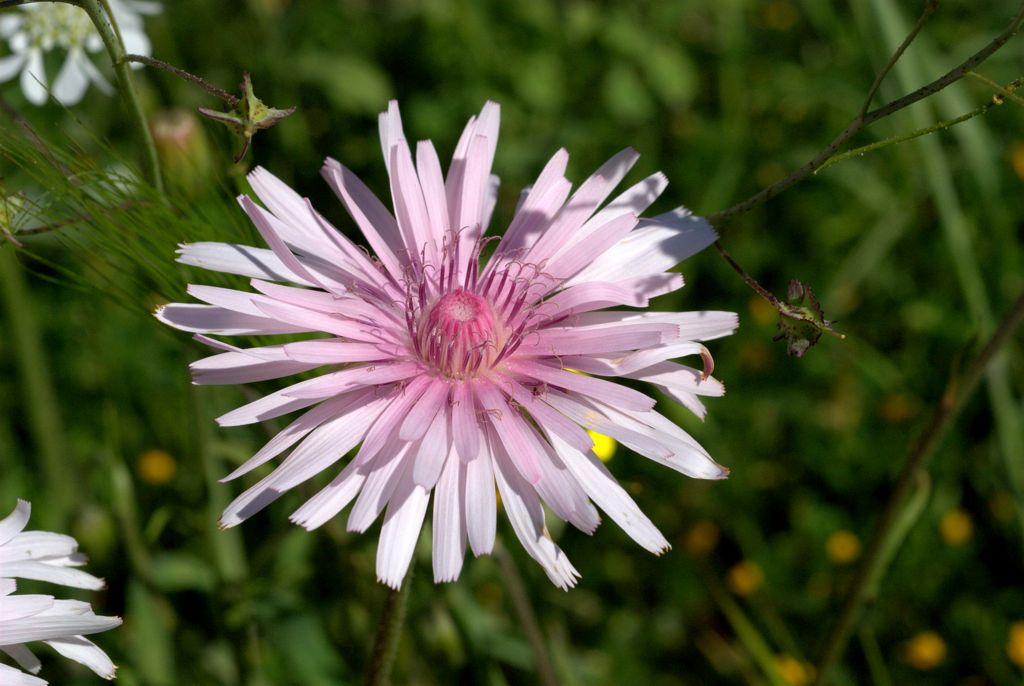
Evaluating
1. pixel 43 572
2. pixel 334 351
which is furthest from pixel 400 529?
pixel 43 572

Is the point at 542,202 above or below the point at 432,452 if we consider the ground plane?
above

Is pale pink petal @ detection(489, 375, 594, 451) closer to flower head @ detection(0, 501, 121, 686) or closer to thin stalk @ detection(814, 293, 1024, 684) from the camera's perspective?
flower head @ detection(0, 501, 121, 686)

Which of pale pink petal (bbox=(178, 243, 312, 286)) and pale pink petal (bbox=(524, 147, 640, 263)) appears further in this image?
pale pink petal (bbox=(524, 147, 640, 263))

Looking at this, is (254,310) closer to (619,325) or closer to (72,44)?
(619,325)

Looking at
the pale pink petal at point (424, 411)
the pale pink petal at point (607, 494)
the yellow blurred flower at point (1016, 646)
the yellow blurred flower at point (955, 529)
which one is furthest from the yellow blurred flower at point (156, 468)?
the yellow blurred flower at point (1016, 646)

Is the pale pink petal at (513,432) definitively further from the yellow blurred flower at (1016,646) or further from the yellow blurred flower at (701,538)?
the yellow blurred flower at (1016,646)

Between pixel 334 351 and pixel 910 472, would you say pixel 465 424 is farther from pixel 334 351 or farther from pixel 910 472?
pixel 910 472

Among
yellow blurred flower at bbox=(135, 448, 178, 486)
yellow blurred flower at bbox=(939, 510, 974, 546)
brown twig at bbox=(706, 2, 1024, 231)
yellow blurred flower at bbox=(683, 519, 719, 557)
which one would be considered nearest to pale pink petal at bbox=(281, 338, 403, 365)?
brown twig at bbox=(706, 2, 1024, 231)

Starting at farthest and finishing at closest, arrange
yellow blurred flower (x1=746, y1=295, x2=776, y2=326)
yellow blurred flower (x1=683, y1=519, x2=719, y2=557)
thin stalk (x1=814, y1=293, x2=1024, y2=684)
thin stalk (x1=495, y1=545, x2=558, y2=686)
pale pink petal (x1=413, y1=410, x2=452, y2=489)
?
1. yellow blurred flower (x1=746, y1=295, x2=776, y2=326)
2. yellow blurred flower (x1=683, y1=519, x2=719, y2=557)
3. thin stalk (x1=495, y1=545, x2=558, y2=686)
4. thin stalk (x1=814, y1=293, x2=1024, y2=684)
5. pale pink petal (x1=413, y1=410, x2=452, y2=489)
